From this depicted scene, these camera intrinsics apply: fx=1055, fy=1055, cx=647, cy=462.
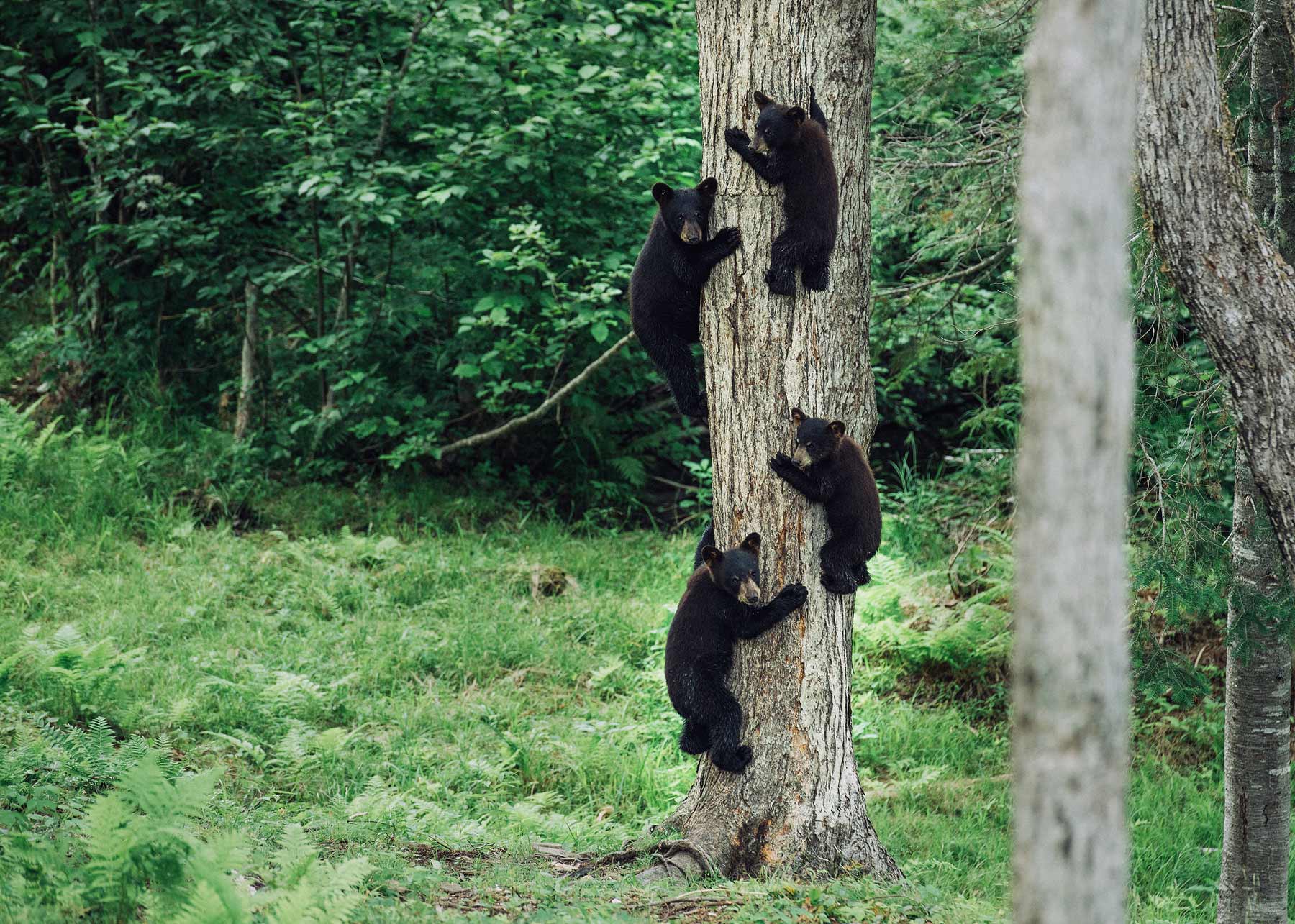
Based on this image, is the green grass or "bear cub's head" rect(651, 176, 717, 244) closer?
the green grass

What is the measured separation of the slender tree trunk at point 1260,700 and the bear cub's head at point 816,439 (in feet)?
8.97

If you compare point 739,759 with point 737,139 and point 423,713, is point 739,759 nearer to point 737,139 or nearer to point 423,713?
point 737,139

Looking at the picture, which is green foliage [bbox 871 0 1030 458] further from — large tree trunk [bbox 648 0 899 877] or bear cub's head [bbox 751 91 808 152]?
bear cub's head [bbox 751 91 808 152]

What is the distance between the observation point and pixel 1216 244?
4.05 metres

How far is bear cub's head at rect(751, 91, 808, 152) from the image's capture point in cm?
433

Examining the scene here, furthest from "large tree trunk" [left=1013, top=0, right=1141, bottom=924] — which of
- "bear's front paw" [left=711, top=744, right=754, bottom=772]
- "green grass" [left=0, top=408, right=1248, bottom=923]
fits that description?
"bear's front paw" [left=711, top=744, right=754, bottom=772]

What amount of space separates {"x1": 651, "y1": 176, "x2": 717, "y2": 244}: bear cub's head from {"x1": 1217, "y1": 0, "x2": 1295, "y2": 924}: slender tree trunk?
3.29 metres

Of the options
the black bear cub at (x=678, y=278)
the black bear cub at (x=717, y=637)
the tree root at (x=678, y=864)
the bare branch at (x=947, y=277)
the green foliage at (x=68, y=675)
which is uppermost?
the bare branch at (x=947, y=277)

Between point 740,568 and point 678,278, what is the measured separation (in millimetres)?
1386

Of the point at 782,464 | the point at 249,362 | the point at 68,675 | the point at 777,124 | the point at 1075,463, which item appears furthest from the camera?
the point at 249,362

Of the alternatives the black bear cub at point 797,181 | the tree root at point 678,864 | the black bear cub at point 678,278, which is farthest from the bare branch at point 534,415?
the tree root at point 678,864

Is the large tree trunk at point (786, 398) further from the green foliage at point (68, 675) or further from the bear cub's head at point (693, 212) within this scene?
the green foliage at point (68, 675)

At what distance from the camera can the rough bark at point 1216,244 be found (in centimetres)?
396

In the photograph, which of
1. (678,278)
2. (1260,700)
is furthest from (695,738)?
(1260,700)
